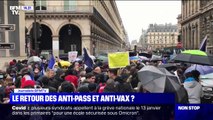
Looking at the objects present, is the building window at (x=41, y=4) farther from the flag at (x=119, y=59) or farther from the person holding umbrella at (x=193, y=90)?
the person holding umbrella at (x=193, y=90)

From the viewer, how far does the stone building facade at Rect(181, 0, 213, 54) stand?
194 feet

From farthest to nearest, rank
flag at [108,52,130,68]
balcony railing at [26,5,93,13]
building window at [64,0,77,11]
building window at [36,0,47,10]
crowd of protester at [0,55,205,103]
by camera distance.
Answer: building window at [36,0,47,10] < building window at [64,0,77,11] < balcony railing at [26,5,93,13] < flag at [108,52,130,68] < crowd of protester at [0,55,205,103]

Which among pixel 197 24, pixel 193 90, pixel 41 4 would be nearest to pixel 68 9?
pixel 41 4

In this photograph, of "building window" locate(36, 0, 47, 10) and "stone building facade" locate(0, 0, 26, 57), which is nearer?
"stone building facade" locate(0, 0, 26, 57)

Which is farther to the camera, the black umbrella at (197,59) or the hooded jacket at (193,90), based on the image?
the black umbrella at (197,59)

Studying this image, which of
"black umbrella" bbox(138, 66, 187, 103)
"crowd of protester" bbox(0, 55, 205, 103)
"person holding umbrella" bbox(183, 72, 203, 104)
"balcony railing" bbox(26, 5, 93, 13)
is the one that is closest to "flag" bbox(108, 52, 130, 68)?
"crowd of protester" bbox(0, 55, 205, 103)

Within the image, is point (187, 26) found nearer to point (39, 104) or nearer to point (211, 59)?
point (211, 59)

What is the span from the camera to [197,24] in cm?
6931

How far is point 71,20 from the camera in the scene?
155 feet

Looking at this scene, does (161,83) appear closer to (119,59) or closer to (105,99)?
(105,99)

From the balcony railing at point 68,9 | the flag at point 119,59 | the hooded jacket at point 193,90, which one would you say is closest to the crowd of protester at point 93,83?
the hooded jacket at point 193,90

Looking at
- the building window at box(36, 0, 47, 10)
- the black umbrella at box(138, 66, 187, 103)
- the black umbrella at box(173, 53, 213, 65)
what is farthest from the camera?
the building window at box(36, 0, 47, 10)

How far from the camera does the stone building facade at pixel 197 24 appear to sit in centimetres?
5908

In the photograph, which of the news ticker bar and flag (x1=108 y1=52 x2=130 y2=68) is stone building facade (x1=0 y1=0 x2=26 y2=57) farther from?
the news ticker bar
